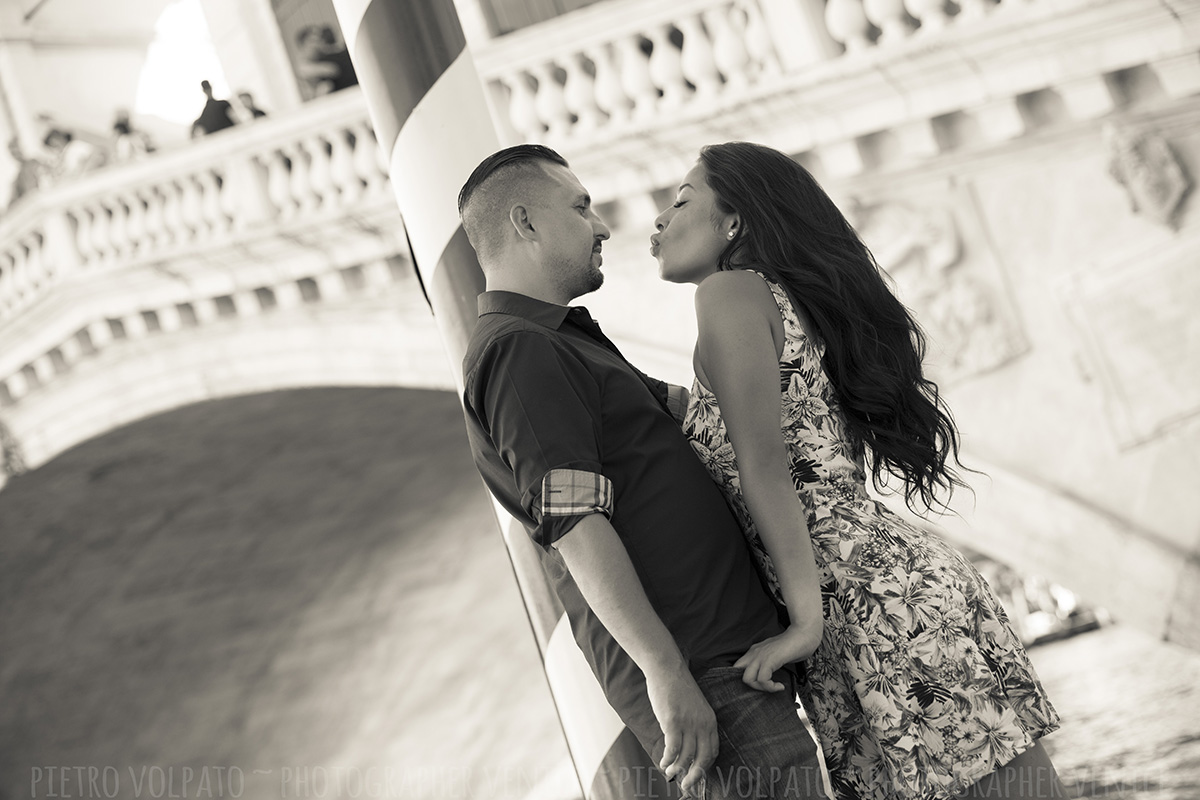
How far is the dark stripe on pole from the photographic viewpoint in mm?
1599

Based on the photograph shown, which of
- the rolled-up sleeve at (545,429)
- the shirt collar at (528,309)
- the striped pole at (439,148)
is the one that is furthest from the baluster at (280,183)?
the rolled-up sleeve at (545,429)

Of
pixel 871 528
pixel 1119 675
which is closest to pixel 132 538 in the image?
pixel 1119 675

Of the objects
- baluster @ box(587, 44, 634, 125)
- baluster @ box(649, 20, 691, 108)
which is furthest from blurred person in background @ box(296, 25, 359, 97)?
baluster @ box(649, 20, 691, 108)

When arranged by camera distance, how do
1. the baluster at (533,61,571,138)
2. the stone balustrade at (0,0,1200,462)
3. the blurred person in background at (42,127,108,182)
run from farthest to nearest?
the blurred person in background at (42,127,108,182) < the baluster at (533,61,571,138) < the stone balustrade at (0,0,1200,462)

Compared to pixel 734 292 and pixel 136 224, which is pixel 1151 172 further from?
pixel 136 224

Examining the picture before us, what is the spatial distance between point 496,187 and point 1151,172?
10.6ft

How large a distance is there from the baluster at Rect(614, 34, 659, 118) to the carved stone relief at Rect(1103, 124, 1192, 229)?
5.18ft

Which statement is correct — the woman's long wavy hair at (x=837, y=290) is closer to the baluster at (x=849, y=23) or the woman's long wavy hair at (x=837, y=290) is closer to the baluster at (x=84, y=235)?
the baluster at (x=849, y=23)

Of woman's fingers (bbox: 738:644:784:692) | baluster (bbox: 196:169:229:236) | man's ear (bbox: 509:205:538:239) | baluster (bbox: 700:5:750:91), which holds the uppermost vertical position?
baluster (bbox: 196:169:229:236)

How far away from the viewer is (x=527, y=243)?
1.37 metres

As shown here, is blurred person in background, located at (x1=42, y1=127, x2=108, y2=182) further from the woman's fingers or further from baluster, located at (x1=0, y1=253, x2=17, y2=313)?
the woman's fingers

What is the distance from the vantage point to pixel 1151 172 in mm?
3963

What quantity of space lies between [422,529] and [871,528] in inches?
284

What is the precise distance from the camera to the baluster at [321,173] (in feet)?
18.0
